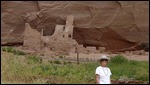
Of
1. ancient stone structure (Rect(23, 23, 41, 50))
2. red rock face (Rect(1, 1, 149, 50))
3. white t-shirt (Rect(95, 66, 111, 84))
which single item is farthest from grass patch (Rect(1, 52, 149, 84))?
red rock face (Rect(1, 1, 149, 50))

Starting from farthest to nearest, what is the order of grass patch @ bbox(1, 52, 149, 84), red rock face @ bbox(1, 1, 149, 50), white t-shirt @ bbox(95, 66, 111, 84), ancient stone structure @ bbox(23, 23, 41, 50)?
red rock face @ bbox(1, 1, 149, 50) → ancient stone structure @ bbox(23, 23, 41, 50) → grass patch @ bbox(1, 52, 149, 84) → white t-shirt @ bbox(95, 66, 111, 84)

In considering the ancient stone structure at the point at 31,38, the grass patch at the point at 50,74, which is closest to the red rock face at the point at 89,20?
the ancient stone structure at the point at 31,38

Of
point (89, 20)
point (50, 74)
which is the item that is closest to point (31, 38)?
point (89, 20)

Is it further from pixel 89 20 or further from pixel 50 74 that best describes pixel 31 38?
pixel 50 74

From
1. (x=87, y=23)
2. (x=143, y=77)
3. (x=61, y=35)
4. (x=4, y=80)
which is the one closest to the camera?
(x=4, y=80)

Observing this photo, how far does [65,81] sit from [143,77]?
221 centimetres

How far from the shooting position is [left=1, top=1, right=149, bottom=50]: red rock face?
71.2 feet

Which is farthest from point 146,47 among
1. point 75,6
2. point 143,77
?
point 143,77

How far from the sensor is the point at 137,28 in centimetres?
2234

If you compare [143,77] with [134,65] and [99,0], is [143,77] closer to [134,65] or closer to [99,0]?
[134,65]

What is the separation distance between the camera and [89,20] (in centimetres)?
2216

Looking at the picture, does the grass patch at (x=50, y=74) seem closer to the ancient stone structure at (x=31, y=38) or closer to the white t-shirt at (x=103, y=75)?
the white t-shirt at (x=103, y=75)

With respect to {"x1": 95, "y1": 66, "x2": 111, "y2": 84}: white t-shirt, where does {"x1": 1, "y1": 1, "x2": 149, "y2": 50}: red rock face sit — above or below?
above

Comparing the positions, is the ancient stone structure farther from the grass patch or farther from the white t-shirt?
the white t-shirt
